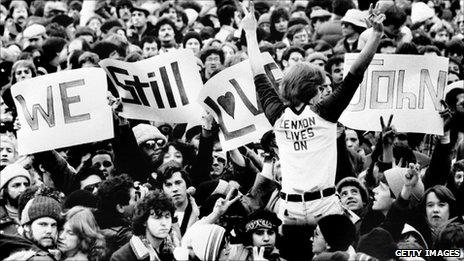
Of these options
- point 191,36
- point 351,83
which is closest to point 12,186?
point 351,83

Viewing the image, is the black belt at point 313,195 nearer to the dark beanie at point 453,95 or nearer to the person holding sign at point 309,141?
the person holding sign at point 309,141

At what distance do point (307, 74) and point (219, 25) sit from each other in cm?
939

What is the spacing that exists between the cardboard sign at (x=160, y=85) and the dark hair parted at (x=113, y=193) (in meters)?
1.40

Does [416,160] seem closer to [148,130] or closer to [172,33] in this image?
[148,130]

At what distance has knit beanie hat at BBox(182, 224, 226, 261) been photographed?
785 centimetres

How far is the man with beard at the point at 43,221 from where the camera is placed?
8668mm

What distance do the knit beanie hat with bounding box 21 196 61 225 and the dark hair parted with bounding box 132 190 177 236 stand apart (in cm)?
64

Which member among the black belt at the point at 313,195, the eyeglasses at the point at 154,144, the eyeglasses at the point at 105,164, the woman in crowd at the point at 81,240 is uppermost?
the eyeglasses at the point at 154,144

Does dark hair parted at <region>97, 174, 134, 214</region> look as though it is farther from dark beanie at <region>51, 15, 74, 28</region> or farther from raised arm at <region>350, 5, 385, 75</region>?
dark beanie at <region>51, 15, 74, 28</region>

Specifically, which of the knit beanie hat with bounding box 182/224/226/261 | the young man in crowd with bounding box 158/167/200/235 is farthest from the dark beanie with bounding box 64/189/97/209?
the knit beanie hat with bounding box 182/224/226/261

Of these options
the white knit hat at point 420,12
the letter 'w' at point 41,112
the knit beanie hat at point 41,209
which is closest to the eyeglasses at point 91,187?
the letter 'w' at point 41,112

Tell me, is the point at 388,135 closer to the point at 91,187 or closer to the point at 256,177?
the point at 256,177

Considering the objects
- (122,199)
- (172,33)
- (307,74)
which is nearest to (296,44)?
(172,33)

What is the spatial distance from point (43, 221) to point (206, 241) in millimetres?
1477
